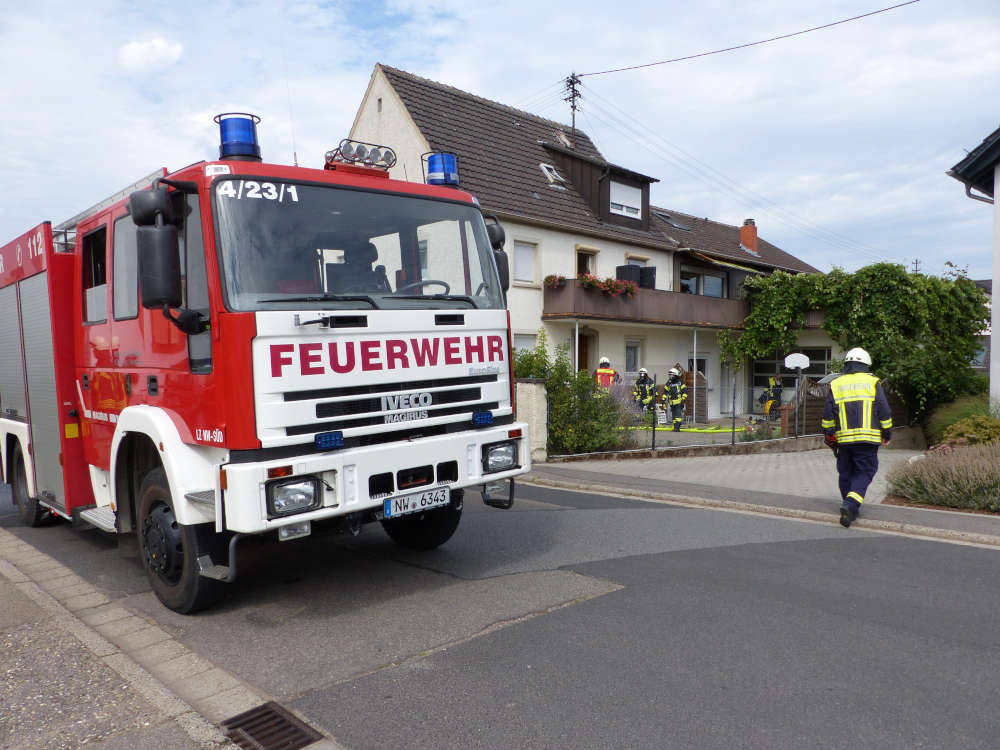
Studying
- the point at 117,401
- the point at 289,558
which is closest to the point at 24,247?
the point at 117,401

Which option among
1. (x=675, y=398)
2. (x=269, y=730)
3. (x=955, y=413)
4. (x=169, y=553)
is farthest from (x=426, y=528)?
(x=675, y=398)

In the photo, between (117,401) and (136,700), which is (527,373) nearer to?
(117,401)

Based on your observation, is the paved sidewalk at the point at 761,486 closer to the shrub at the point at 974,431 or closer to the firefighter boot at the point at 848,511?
the firefighter boot at the point at 848,511

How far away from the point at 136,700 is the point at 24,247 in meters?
4.55

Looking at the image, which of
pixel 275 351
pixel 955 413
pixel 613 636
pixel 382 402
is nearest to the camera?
pixel 275 351

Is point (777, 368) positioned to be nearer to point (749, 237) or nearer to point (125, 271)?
point (749, 237)

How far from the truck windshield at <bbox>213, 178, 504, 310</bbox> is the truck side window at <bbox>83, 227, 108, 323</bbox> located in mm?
1756

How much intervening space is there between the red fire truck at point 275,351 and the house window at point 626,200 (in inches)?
808

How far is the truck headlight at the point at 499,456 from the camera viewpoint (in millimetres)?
5133

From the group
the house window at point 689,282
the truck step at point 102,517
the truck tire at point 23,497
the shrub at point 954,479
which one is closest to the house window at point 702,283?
the house window at point 689,282

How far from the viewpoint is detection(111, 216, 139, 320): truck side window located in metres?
5.00

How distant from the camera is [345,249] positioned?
4629 millimetres

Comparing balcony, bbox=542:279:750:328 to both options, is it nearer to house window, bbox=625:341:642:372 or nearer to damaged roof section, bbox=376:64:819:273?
house window, bbox=625:341:642:372

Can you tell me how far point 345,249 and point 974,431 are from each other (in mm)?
10843
